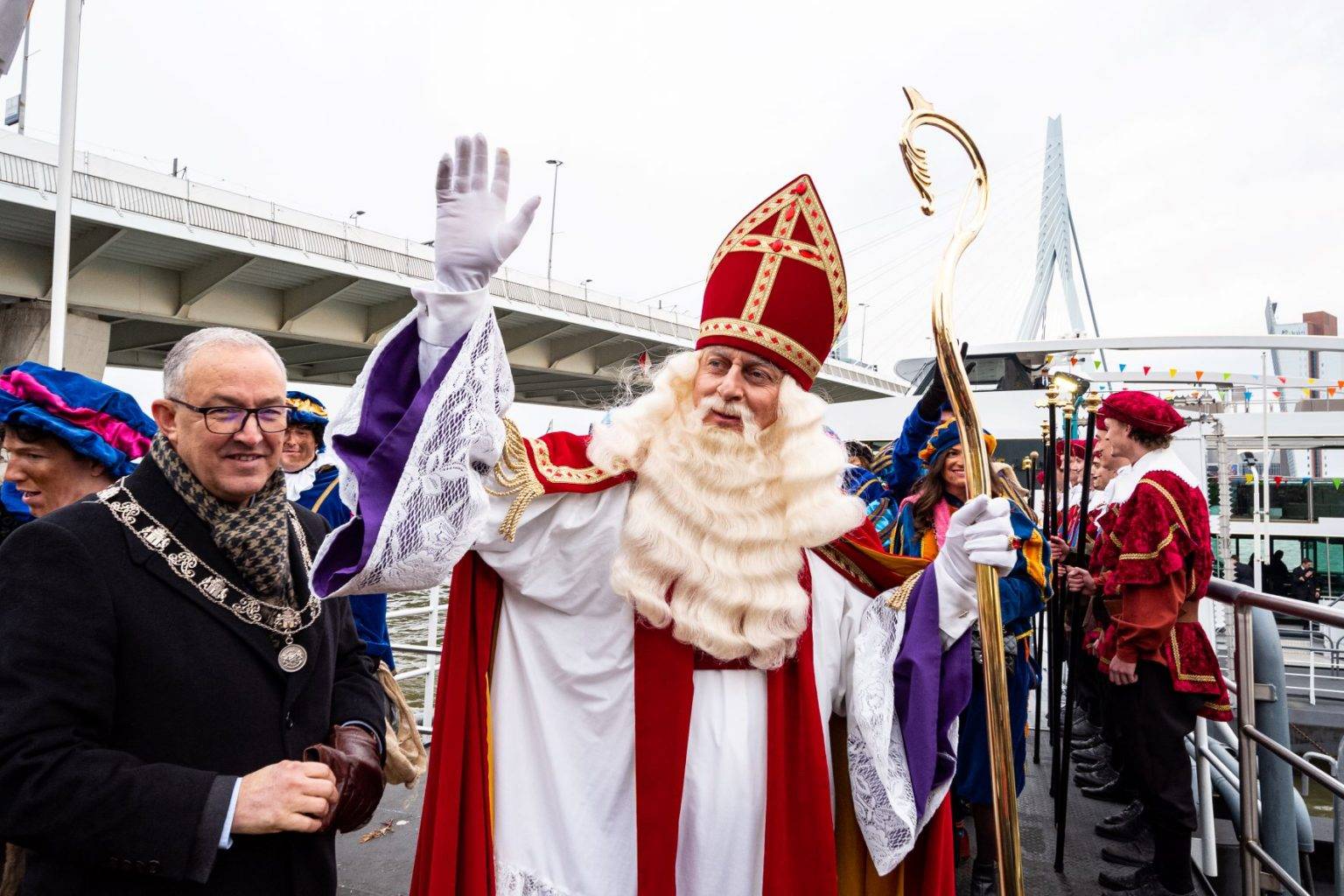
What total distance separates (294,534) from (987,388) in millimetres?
15323

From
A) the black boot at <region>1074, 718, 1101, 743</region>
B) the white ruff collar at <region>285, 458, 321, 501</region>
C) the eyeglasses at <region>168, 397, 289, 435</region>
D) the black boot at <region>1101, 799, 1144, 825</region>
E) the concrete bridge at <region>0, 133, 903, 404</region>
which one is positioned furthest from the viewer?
the concrete bridge at <region>0, 133, 903, 404</region>

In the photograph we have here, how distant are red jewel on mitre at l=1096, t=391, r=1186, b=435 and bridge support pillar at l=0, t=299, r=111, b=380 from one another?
36.8ft

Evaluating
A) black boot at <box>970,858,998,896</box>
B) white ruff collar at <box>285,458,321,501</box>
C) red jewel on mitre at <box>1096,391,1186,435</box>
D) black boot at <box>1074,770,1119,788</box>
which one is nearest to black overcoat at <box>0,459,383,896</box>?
black boot at <box>970,858,998,896</box>

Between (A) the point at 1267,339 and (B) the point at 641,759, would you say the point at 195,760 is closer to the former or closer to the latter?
(B) the point at 641,759

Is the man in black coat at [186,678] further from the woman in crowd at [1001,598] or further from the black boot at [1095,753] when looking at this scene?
the black boot at [1095,753]

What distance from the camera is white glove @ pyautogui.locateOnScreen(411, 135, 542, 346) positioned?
146 cm

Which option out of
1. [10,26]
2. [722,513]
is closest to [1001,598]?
[722,513]

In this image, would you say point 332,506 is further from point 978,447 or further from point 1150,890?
point 1150,890

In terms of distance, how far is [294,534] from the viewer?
1.79 meters

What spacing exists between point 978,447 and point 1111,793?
3.48m

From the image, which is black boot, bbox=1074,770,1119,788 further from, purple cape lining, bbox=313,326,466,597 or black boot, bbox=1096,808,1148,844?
purple cape lining, bbox=313,326,466,597

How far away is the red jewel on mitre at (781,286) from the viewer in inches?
80.4

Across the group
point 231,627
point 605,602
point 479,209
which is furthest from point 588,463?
point 231,627

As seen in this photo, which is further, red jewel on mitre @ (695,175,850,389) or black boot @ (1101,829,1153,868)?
black boot @ (1101,829,1153,868)
